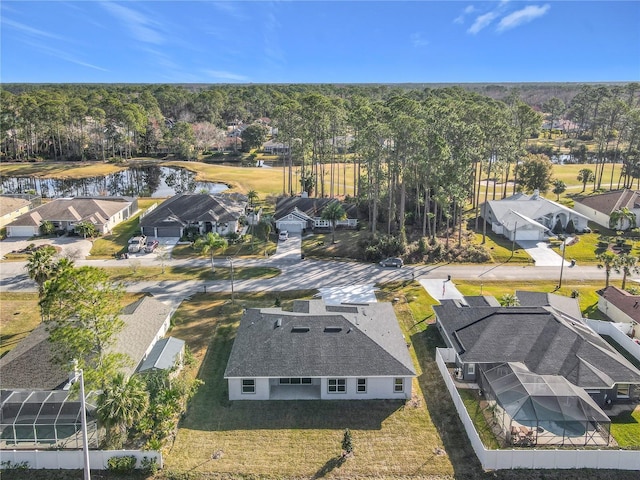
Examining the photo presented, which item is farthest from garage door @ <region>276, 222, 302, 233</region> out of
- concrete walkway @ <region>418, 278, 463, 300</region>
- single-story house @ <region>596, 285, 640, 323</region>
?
single-story house @ <region>596, 285, 640, 323</region>

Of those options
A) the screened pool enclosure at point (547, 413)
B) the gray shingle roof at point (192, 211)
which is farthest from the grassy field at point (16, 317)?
the screened pool enclosure at point (547, 413)

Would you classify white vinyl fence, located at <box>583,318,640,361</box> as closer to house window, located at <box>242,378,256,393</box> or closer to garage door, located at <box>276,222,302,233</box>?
house window, located at <box>242,378,256,393</box>

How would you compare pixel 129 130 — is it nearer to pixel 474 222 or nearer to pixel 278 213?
pixel 278 213

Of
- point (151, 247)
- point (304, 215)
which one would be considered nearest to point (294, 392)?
point (151, 247)

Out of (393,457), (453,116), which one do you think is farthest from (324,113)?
(393,457)

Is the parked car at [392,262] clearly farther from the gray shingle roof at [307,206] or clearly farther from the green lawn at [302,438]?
the green lawn at [302,438]

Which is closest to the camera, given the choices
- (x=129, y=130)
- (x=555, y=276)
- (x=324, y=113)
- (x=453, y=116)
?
(x=555, y=276)
